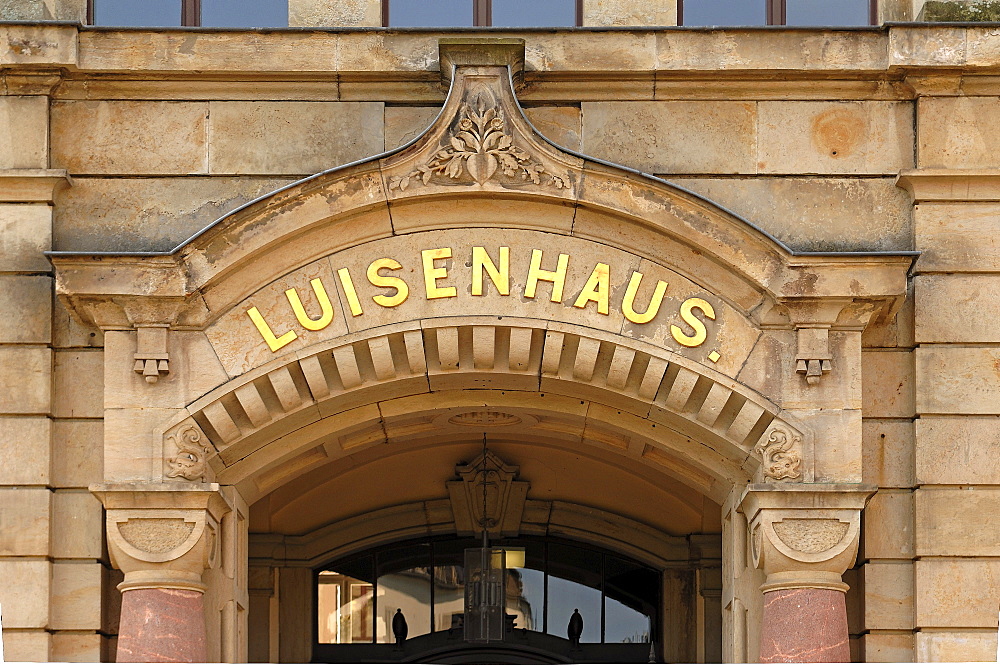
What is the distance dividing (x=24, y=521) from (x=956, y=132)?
5.99m

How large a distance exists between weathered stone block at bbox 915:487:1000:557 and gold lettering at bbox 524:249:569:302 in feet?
7.93

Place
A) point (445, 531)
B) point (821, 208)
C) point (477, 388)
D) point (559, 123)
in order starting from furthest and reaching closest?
point (445, 531) → point (477, 388) → point (559, 123) → point (821, 208)

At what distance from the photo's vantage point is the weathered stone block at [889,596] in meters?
11.1

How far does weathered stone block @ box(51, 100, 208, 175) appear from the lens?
11570mm

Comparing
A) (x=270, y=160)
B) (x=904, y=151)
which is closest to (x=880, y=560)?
(x=904, y=151)

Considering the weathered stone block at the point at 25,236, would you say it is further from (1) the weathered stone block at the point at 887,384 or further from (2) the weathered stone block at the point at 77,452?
(1) the weathered stone block at the point at 887,384

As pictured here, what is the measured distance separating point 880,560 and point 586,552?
396 centimetres

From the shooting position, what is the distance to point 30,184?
11.4m

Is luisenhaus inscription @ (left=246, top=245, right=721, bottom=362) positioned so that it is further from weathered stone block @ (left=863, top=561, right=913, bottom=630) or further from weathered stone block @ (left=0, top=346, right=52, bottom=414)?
weathered stone block @ (left=863, top=561, right=913, bottom=630)

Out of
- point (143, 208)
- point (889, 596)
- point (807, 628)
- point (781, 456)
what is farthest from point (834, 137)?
point (143, 208)

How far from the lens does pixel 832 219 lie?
11500 millimetres

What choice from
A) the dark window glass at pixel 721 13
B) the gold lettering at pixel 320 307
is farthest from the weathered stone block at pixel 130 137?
the dark window glass at pixel 721 13

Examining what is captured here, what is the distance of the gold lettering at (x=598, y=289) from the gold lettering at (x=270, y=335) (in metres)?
1.67

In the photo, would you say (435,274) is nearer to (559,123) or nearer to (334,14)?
(559,123)
